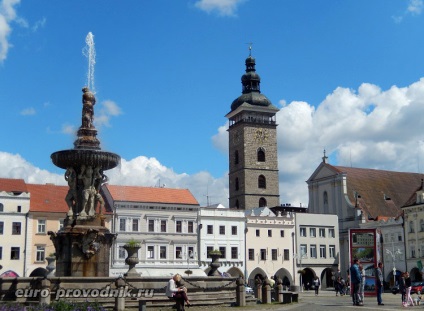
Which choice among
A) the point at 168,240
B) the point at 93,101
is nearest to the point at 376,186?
the point at 168,240

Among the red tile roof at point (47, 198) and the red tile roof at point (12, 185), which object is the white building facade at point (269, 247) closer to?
the red tile roof at point (47, 198)

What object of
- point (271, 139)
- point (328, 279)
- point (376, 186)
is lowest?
point (328, 279)

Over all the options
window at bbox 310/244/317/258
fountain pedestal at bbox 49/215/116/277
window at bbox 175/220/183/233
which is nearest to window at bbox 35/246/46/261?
window at bbox 175/220/183/233

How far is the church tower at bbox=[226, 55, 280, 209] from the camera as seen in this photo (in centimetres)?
9031

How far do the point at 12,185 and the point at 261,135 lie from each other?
45481 millimetres

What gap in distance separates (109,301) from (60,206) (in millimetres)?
37116

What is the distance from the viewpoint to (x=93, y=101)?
27750mm

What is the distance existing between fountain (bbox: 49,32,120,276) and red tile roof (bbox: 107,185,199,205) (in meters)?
32.2

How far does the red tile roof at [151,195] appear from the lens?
58719 millimetres

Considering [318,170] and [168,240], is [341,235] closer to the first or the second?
[318,170]

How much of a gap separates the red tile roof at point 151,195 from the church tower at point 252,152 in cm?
2788

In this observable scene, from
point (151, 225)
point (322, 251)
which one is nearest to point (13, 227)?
point (151, 225)

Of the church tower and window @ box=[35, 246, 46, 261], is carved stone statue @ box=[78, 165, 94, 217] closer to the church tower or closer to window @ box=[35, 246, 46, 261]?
window @ box=[35, 246, 46, 261]

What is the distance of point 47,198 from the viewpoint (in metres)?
57.2
